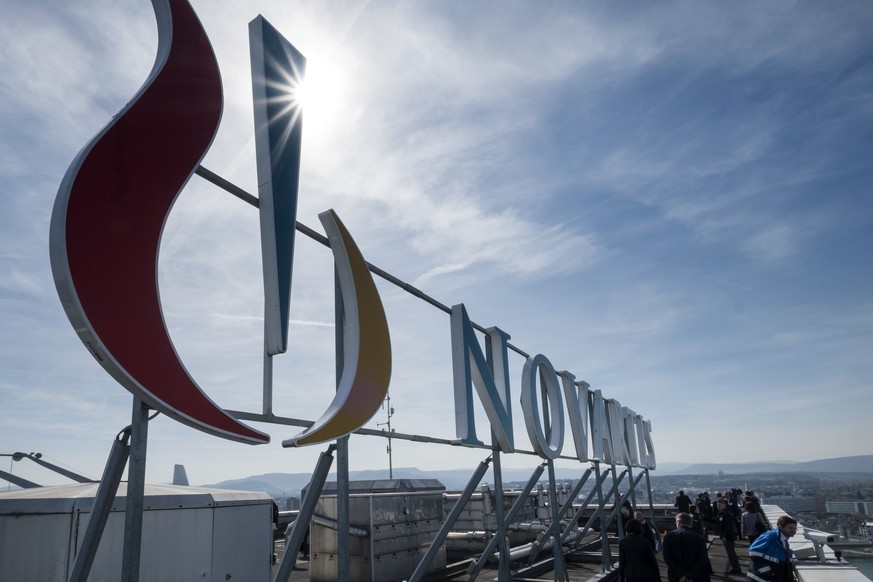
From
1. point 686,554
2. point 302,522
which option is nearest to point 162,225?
point 302,522

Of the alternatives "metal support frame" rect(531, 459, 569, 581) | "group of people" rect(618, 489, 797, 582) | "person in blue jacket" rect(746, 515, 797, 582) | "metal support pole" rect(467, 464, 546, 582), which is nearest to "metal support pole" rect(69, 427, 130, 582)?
"metal support pole" rect(467, 464, 546, 582)

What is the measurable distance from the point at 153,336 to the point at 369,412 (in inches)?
109

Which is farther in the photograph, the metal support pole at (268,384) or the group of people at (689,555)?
the group of people at (689,555)

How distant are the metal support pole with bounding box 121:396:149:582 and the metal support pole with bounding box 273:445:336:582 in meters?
1.82

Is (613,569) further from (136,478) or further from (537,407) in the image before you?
(136,478)

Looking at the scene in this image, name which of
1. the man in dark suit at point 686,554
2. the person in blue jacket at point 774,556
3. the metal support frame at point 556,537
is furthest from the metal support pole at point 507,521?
the person in blue jacket at point 774,556

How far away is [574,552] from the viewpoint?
818 inches

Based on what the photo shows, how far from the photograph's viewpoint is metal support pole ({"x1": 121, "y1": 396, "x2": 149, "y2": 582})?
445cm

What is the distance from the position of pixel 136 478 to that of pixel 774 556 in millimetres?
9268

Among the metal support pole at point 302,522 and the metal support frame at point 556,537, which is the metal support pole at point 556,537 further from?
the metal support pole at point 302,522

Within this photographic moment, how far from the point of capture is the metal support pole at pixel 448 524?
28.1 feet

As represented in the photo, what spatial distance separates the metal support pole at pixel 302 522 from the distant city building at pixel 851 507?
120 feet

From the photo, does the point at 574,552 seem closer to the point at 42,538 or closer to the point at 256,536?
the point at 256,536

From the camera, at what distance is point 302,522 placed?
631 cm
